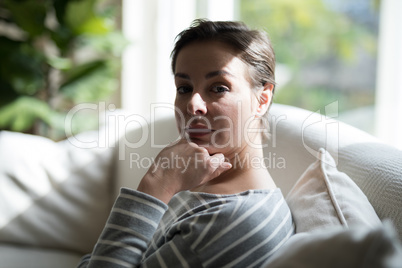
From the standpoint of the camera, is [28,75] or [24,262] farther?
[28,75]

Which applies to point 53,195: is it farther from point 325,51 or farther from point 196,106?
point 325,51

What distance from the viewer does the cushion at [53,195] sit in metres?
1.57

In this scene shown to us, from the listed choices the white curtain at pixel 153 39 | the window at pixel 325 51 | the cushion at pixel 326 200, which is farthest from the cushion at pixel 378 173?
the window at pixel 325 51

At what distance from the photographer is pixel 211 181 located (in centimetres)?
104

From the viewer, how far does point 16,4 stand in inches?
86.2

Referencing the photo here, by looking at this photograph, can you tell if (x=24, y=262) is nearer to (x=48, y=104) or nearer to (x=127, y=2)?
(x=48, y=104)

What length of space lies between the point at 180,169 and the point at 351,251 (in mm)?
449

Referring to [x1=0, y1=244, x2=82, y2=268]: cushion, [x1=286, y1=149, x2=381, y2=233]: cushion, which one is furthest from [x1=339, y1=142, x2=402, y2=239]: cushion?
[x1=0, y1=244, x2=82, y2=268]: cushion

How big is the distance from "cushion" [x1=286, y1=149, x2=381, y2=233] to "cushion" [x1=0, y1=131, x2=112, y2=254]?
0.83 meters

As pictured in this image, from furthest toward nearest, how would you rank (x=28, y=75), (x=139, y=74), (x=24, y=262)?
(x=139, y=74)
(x=28, y=75)
(x=24, y=262)

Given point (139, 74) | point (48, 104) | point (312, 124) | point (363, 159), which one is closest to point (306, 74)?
point (139, 74)

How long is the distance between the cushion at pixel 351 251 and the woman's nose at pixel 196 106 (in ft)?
1.37

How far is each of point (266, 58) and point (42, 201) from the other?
3.32 feet
